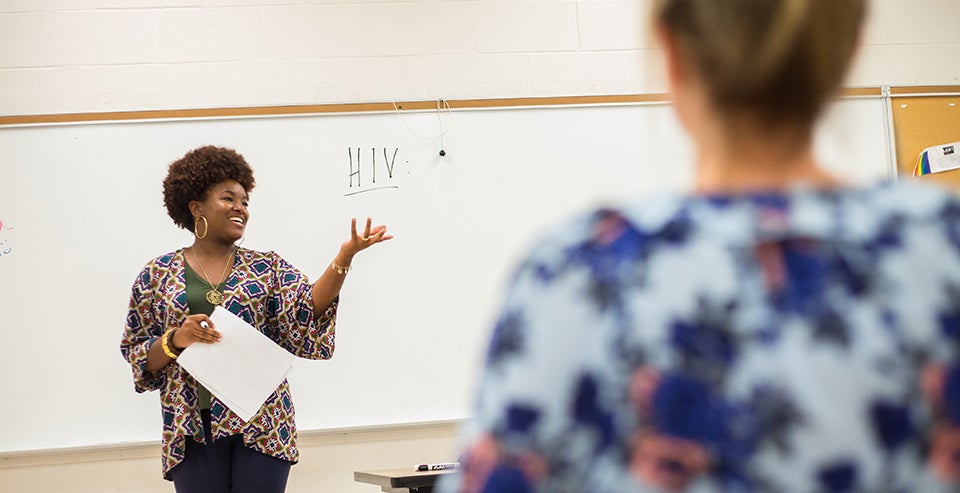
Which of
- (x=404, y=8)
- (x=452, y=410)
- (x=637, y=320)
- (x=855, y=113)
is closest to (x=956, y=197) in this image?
(x=855, y=113)

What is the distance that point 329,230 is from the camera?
12.5 ft

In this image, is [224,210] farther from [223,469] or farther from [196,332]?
[223,469]

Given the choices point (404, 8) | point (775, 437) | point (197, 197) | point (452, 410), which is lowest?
point (452, 410)

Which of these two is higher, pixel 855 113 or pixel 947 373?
pixel 855 113

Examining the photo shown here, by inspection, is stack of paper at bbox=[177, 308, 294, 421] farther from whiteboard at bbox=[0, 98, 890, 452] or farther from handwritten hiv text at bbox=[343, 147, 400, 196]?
handwritten hiv text at bbox=[343, 147, 400, 196]

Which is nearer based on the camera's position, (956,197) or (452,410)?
(956,197)

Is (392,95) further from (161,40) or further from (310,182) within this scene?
(161,40)

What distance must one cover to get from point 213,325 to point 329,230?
1202 mm

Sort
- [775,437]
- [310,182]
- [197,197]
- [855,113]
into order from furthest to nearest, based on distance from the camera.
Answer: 1. [310,182]
2. [197,197]
3. [855,113]
4. [775,437]

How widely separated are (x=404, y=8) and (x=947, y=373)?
3623mm

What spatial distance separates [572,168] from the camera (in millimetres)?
4039

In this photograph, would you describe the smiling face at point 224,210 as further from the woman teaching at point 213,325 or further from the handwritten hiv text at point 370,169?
the handwritten hiv text at point 370,169

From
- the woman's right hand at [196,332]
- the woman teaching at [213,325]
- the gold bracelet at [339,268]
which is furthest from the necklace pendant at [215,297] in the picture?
the gold bracelet at [339,268]

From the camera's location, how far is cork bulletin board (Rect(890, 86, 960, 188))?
424 cm
